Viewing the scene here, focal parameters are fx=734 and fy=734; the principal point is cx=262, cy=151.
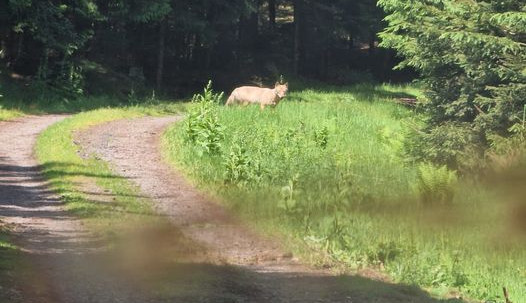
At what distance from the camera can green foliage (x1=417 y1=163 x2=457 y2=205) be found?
1155 centimetres

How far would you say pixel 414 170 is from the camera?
574 inches

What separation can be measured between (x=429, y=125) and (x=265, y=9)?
132 ft

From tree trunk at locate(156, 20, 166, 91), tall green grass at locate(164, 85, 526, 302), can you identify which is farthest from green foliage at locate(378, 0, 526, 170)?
tree trunk at locate(156, 20, 166, 91)

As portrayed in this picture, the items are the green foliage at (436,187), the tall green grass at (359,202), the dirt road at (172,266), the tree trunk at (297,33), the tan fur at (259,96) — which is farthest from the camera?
the tree trunk at (297,33)

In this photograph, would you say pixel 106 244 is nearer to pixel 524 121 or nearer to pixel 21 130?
pixel 524 121

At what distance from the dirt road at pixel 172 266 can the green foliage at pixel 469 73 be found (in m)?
5.63

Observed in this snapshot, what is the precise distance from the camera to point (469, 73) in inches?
589

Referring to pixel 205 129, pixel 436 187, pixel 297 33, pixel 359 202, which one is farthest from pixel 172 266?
pixel 297 33

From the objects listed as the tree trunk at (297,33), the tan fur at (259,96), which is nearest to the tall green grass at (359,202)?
the tan fur at (259,96)

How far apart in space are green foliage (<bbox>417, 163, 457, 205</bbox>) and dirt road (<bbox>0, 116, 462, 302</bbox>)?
3152 mm

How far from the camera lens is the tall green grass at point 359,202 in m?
9.21

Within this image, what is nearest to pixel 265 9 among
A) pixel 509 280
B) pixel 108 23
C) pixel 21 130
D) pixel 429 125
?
pixel 108 23

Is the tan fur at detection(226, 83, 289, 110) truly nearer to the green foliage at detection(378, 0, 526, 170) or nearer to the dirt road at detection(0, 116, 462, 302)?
the green foliage at detection(378, 0, 526, 170)

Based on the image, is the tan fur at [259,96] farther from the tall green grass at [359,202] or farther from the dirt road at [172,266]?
the dirt road at [172,266]
